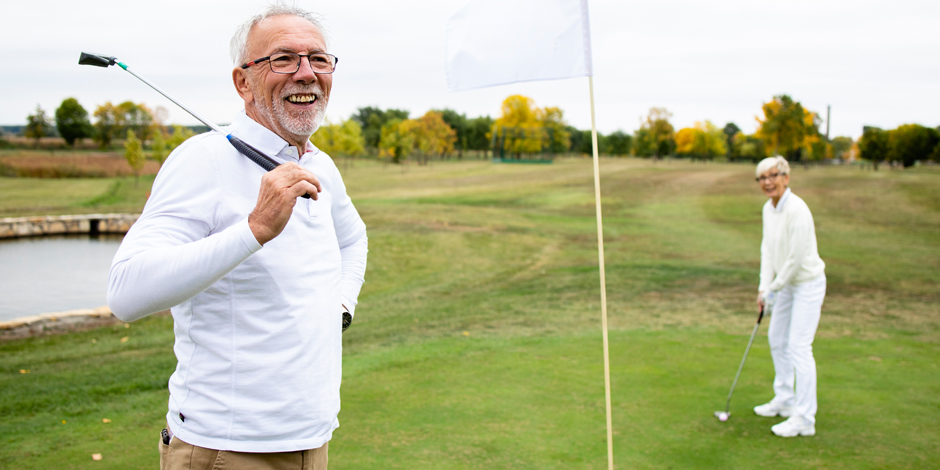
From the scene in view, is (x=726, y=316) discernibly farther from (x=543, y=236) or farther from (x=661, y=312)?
(x=543, y=236)

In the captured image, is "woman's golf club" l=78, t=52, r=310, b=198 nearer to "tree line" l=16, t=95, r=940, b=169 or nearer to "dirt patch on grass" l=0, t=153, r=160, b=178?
"tree line" l=16, t=95, r=940, b=169

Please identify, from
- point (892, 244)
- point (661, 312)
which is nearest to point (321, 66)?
point (661, 312)

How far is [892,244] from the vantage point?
1770cm

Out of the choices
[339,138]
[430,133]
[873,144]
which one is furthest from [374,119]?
[873,144]

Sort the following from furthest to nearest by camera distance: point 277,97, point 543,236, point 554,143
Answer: point 554,143
point 543,236
point 277,97

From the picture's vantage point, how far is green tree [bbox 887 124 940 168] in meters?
51.8

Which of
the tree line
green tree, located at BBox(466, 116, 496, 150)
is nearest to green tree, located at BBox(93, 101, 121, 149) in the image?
the tree line

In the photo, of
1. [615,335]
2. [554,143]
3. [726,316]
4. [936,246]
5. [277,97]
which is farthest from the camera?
[554,143]

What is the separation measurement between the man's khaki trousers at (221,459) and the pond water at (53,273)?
35.3 feet

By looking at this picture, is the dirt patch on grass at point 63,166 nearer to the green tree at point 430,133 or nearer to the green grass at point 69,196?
the green grass at point 69,196

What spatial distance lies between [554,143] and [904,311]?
68.3 metres

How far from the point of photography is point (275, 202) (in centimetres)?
165

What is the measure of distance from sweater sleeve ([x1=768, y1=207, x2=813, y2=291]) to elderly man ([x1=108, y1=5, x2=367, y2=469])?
13.4ft

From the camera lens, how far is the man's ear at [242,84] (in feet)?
6.97
